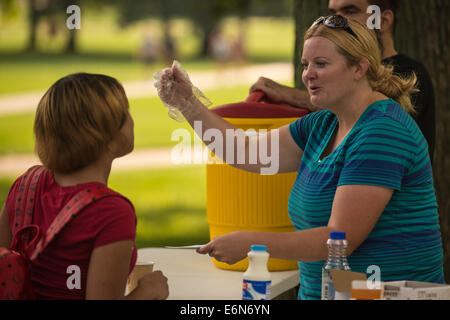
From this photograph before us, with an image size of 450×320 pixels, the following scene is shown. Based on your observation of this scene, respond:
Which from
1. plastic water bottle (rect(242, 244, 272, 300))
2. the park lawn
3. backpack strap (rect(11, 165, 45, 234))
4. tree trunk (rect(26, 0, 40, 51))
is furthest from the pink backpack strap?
tree trunk (rect(26, 0, 40, 51))

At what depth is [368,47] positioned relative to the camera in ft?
7.30

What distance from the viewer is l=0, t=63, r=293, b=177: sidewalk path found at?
1201cm

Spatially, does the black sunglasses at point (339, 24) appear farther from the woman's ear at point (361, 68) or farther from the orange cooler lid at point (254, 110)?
the orange cooler lid at point (254, 110)

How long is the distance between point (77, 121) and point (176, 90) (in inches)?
36.7

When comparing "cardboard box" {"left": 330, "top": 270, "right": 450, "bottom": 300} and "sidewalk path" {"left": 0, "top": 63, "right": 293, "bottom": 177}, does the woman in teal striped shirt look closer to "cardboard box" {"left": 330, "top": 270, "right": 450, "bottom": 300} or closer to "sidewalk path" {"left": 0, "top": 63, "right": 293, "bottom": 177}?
"cardboard box" {"left": 330, "top": 270, "right": 450, "bottom": 300}

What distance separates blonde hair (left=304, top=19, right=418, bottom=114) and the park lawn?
5.32m

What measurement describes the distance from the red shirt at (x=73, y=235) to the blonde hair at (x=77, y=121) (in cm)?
8

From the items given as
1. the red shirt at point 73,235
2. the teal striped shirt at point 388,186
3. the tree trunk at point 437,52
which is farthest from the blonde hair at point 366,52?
the tree trunk at point 437,52

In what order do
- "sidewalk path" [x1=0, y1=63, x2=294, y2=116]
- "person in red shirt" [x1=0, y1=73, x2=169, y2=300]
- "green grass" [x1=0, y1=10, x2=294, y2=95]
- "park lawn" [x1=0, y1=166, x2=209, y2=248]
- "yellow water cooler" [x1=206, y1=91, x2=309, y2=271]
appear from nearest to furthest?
"person in red shirt" [x1=0, y1=73, x2=169, y2=300] → "yellow water cooler" [x1=206, y1=91, x2=309, y2=271] → "park lawn" [x1=0, y1=166, x2=209, y2=248] → "sidewalk path" [x1=0, y1=63, x2=294, y2=116] → "green grass" [x1=0, y1=10, x2=294, y2=95]

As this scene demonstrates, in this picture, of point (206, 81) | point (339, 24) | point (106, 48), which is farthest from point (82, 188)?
point (106, 48)

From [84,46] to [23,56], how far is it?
5085mm

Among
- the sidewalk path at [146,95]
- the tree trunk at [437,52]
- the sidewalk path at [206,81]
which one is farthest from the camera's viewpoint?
the sidewalk path at [206,81]

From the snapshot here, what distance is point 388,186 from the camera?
2051 millimetres

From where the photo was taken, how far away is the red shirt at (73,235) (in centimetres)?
174
